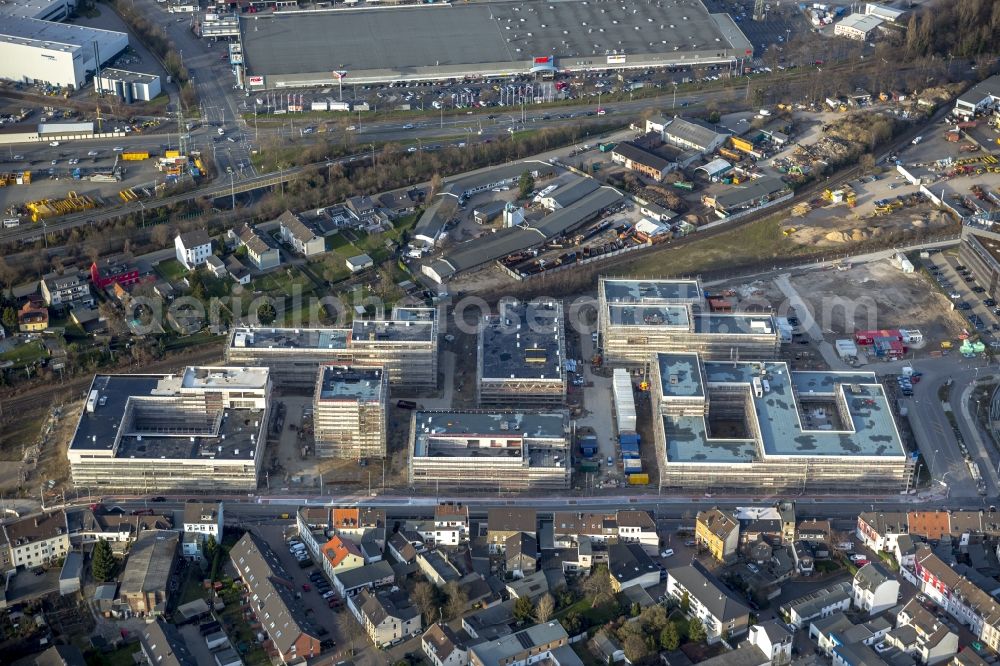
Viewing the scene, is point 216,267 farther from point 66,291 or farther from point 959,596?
point 959,596

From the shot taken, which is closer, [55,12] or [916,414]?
[916,414]

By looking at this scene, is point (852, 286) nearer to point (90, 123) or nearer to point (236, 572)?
point (236, 572)

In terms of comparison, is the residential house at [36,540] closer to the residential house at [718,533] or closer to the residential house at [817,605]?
the residential house at [718,533]

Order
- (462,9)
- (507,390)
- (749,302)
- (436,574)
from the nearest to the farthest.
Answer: (436,574) → (507,390) → (749,302) → (462,9)

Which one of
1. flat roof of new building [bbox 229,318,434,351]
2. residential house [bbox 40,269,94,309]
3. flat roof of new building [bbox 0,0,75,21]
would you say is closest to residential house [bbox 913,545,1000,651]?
flat roof of new building [bbox 229,318,434,351]

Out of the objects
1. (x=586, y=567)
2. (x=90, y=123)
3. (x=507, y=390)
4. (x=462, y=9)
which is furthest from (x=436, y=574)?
(x=462, y=9)

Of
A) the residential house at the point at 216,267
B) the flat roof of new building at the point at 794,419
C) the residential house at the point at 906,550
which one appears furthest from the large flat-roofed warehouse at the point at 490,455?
the residential house at the point at 216,267

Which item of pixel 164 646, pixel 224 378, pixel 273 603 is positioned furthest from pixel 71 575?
pixel 224 378
